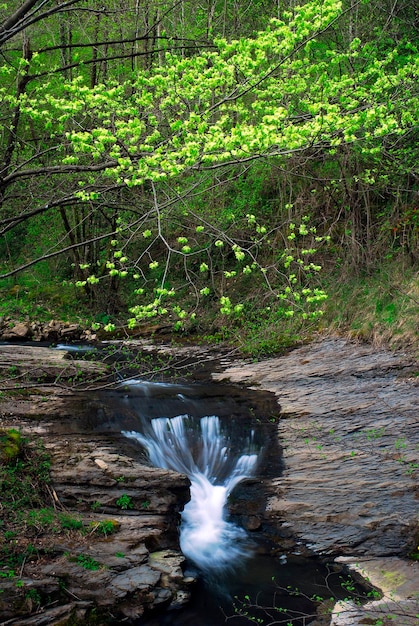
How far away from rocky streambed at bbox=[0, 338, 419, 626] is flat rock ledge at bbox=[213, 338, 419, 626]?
2 centimetres

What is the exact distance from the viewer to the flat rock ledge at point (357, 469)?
6.59 m

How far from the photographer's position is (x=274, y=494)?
7.98m

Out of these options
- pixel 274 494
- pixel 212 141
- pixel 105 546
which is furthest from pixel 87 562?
pixel 212 141

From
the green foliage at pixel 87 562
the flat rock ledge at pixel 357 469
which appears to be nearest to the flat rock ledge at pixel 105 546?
the green foliage at pixel 87 562

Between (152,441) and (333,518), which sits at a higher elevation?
(152,441)

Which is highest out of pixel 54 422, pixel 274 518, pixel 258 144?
pixel 258 144

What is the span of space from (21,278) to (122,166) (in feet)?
64.2

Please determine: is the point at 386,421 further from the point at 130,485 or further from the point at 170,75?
the point at 170,75

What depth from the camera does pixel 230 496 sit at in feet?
27.4

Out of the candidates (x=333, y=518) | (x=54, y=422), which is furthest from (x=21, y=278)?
→ (x=333, y=518)

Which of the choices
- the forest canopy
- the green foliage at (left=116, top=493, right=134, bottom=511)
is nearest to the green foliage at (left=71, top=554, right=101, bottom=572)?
the green foliage at (left=116, top=493, right=134, bottom=511)

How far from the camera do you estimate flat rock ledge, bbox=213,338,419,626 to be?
659 centimetres

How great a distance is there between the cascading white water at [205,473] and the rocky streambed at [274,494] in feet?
1.03

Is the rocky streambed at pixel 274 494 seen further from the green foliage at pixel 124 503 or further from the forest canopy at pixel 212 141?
the forest canopy at pixel 212 141
